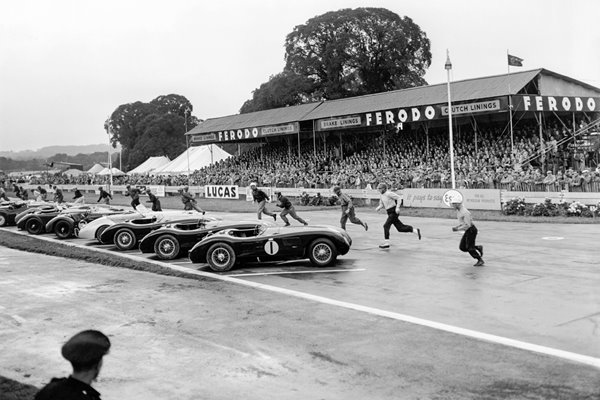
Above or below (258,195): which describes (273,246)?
below

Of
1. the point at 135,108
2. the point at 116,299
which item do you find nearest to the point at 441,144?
the point at 116,299

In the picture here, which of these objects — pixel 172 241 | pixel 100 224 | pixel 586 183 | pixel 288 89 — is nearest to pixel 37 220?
pixel 100 224

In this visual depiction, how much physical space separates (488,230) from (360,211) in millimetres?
10106

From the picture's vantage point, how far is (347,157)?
144 feet

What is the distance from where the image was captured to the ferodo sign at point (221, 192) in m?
42.4

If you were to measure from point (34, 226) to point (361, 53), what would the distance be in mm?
51326

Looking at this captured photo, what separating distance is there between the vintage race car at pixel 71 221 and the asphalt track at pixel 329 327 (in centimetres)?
673

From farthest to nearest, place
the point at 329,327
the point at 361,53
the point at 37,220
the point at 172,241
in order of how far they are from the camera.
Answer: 1. the point at 361,53
2. the point at 37,220
3. the point at 172,241
4. the point at 329,327

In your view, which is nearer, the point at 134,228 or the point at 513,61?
the point at 134,228

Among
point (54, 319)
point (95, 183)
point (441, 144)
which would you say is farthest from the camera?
point (95, 183)

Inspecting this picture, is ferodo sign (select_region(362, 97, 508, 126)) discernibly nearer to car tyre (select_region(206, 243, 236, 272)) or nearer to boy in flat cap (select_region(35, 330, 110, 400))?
car tyre (select_region(206, 243, 236, 272))

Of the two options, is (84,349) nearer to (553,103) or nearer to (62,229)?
(62,229)

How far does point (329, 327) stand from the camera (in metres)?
8.58

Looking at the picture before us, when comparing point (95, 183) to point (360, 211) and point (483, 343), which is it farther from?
point (483, 343)
